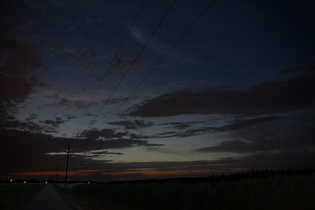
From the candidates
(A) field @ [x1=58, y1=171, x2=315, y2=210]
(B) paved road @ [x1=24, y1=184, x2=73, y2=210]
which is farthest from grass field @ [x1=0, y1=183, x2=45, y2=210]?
(A) field @ [x1=58, y1=171, x2=315, y2=210]

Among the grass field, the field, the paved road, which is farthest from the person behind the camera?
the grass field

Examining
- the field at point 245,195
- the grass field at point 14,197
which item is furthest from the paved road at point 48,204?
the field at point 245,195

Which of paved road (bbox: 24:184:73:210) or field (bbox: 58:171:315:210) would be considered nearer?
field (bbox: 58:171:315:210)

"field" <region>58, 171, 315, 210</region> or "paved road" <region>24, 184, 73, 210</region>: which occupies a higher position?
"field" <region>58, 171, 315, 210</region>

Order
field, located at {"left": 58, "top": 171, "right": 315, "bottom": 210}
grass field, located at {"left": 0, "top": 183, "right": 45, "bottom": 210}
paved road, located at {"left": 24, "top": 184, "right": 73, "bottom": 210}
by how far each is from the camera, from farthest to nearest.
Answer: grass field, located at {"left": 0, "top": 183, "right": 45, "bottom": 210} → paved road, located at {"left": 24, "top": 184, "right": 73, "bottom": 210} → field, located at {"left": 58, "top": 171, "right": 315, "bottom": 210}

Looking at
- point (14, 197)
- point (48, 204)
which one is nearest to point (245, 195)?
point (48, 204)

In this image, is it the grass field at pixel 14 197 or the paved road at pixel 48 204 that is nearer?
the paved road at pixel 48 204

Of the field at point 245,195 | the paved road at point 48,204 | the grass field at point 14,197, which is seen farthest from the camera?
the grass field at point 14,197

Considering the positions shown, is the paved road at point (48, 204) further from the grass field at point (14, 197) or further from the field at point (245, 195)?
the field at point (245, 195)

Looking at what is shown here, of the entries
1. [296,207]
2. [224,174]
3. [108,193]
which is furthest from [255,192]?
[108,193]

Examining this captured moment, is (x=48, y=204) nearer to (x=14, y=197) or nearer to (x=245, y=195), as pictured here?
(x=14, y=197)

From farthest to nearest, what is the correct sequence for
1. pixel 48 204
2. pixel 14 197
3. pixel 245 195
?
pixel 14 197
pixel 48 204
pixel 245 195

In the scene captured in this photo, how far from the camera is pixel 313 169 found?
66.5 feet

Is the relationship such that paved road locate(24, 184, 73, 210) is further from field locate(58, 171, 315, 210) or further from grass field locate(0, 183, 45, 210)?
field locate(58, 171, 315, 210)
